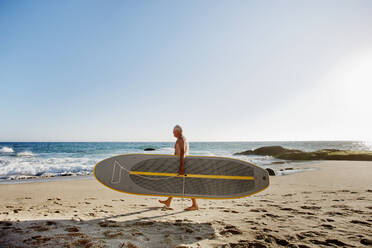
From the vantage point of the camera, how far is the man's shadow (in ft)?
7.68

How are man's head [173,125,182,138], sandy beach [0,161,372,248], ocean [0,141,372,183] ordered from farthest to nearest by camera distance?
ocean [0,141,372,183] < man's head [173,125,182,138] < sandy beach [0,161,372,248]

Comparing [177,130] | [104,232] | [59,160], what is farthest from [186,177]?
[59,160]

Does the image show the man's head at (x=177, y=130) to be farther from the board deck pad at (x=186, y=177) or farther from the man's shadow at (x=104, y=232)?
the man's shadow at (x=104, y=232)

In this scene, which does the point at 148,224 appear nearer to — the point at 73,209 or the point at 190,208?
the point at 190,208

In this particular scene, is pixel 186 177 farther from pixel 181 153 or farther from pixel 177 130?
pixel 177 130

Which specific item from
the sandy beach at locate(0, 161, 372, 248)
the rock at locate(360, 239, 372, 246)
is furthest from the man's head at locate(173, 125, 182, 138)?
the rock at locate(360, 239, 372, 246)

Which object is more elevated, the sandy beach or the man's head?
the man's head

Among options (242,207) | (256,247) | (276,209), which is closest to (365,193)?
(276,209)

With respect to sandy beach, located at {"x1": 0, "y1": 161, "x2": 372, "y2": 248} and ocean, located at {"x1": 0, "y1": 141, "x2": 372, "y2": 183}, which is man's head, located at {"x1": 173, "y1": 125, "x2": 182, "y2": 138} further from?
ocean, located at {"x1": 0, "y1": 141, "x2": 372, "y2": 183}

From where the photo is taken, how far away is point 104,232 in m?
2.69

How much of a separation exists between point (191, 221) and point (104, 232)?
50.1 inches

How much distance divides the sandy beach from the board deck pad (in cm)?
32

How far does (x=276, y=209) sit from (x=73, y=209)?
3.80 m

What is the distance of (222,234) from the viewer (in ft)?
8.84
